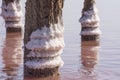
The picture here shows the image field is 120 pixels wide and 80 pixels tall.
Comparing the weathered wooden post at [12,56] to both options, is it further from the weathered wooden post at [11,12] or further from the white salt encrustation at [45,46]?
the white salt encrustation at [45,46]

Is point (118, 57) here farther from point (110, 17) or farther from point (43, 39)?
point (110, 17)

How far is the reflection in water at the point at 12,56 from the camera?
292 inches

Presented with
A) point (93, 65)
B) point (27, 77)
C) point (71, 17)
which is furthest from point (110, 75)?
point (71, 17)

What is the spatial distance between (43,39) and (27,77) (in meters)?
0.80

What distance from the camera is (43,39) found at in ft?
21.7

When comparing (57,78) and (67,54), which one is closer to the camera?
(57,78)

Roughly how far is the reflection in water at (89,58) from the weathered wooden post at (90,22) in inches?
8.8

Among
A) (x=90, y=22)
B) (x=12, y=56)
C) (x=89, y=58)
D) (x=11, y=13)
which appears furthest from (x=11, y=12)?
(x=89, y=58)

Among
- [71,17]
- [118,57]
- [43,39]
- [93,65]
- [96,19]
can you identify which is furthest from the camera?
[71,17]

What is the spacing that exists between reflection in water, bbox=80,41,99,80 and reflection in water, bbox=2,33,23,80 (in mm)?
1248

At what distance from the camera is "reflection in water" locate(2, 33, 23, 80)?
292 inches

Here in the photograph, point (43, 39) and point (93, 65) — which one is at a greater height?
point (43, 39)

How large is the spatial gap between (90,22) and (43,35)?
4.48 m

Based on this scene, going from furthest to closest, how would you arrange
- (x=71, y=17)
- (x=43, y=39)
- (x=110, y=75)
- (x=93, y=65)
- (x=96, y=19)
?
(x=71, y=17)
(x=96, y=19)
(x=93, y=65)
(x=110, y=75)
(x=43, y=39)
